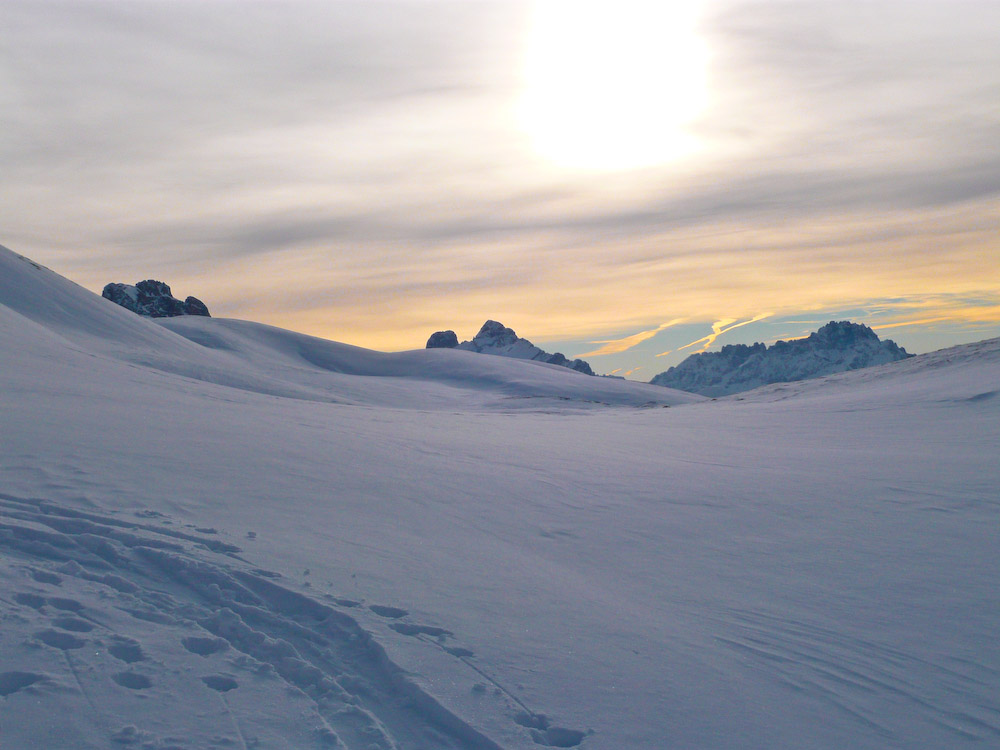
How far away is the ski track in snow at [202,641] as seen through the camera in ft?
11.6

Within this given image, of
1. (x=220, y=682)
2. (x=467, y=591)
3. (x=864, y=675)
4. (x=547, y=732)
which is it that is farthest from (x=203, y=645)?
(x=864, y=675)

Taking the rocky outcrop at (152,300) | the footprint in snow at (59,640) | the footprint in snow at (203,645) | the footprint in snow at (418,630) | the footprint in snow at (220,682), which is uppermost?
the rocky outcrop at (152,300)

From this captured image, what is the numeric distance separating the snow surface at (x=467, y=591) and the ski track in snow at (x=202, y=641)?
0.02 metres

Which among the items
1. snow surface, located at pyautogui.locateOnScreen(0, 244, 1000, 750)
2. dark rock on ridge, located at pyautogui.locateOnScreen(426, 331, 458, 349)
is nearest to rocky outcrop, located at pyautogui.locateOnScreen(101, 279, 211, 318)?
dark rock on ridge, located at pyautogui.locateOnScreen(426, 331, 458, 349)

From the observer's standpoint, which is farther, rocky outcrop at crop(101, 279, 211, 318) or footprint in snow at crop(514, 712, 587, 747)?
rocky outcrop at crop(101, 279, 211, 318)

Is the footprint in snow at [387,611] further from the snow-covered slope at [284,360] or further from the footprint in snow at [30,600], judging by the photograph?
the snow-covered slope at [284,360]

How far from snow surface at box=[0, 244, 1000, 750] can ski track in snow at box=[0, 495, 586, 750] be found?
2 cm

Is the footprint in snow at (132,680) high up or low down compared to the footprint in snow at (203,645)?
down

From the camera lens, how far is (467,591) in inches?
206

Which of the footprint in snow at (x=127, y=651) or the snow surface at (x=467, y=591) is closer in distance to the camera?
the snow surface at (x=467, y=591)

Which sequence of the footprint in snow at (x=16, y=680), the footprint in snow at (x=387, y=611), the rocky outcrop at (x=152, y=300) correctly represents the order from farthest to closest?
the rocky outcrop at (x=152, y=300), the footprint in snow at (x=387, y=611), the footprint in snow at (x=16, y=680)

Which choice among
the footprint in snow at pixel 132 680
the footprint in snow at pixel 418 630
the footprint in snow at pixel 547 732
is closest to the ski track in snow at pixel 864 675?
the footprint in snow at pixel 547 732

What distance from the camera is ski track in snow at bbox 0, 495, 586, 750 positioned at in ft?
11.6

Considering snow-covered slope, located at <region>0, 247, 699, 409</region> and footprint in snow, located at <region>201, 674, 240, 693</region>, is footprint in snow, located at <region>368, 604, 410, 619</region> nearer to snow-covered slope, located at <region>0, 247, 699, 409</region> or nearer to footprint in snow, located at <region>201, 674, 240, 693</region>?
footprint in snow, located at <region>201, 674, 240, 693</region>
